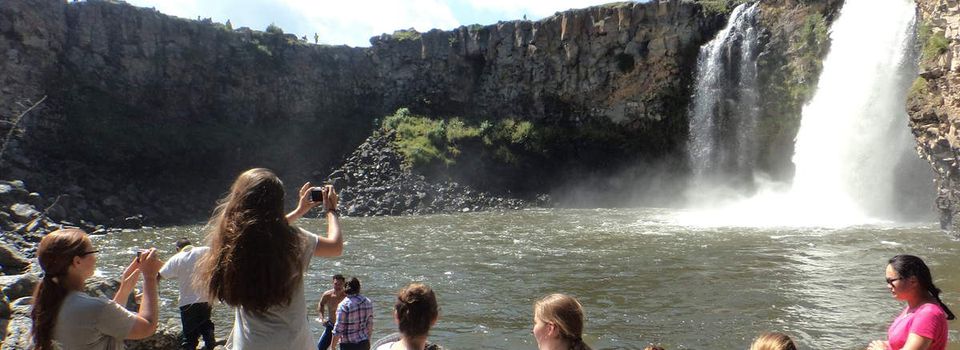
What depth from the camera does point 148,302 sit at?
11.6ft

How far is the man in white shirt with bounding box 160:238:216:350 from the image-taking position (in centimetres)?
598

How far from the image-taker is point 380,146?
40656 mm

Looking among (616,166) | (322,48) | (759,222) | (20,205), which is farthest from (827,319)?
(322,48)

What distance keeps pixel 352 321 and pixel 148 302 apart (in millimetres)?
3168

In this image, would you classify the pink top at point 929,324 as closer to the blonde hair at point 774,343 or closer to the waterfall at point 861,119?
the blonde hair at point 774,343

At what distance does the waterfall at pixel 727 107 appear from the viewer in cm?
3216

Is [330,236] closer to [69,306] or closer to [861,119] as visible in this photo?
[69,306]

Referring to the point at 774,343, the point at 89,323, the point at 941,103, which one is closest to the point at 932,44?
the point at 941,103

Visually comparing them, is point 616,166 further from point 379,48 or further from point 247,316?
point 247,316

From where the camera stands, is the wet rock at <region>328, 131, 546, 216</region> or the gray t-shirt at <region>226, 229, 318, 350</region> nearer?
the gray t-shirt at <region>226, 229, 318, 350</region>

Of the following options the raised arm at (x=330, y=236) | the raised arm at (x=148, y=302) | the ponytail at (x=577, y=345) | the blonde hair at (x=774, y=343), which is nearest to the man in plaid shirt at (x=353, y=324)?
the raised arm at (x=330, y=236)

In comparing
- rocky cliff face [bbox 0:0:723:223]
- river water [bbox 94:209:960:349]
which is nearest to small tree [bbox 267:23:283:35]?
rocky cliff face [bbox 0:0:723:223]

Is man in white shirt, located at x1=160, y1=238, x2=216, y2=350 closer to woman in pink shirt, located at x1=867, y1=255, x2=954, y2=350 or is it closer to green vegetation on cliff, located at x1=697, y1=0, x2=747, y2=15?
woman in pink shirt, located at x1=867, y1=255, x2=954, y2=350

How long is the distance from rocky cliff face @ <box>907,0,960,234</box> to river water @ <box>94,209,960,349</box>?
4.62 feet
